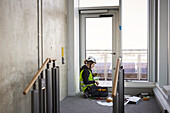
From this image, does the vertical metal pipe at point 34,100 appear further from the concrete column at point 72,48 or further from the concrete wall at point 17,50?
the concrete column at point 72,48

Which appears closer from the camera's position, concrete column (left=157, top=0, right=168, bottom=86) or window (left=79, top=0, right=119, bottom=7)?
concrete column (left=157, top=0, right=168, bottom=86)

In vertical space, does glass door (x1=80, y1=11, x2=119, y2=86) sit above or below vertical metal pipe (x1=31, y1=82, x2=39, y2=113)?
above

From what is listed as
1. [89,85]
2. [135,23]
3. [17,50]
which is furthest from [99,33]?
[17,50]

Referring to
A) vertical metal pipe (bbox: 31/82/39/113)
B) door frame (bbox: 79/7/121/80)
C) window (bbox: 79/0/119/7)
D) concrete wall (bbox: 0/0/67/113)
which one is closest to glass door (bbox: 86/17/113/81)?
door frame (bbox: 79/7/121/80)

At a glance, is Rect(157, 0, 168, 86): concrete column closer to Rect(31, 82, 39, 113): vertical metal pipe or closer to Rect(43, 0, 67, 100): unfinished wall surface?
Rect(43, 0, 67, 100): unfinished wall surface

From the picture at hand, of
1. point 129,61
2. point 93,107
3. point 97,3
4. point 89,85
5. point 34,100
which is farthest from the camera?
point 129,61

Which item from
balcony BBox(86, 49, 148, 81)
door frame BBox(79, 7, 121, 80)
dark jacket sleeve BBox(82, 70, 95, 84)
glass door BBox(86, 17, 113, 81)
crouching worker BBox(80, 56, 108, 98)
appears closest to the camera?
crouching worker BBox(80, 56, 108, 98)

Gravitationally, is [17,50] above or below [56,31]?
below

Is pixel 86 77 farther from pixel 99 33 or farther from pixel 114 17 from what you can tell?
pixel 114 17

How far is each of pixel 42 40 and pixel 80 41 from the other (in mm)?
2419

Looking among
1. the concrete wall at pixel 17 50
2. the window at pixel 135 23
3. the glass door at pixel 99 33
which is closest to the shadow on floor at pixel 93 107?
the concrete wall at pixel 17 50

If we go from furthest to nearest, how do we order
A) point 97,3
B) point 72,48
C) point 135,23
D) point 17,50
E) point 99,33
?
point 99,33 < point 97,3 < point 135,23 < point 72,48 < point 17,50

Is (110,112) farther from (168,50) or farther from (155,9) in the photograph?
(155,9)

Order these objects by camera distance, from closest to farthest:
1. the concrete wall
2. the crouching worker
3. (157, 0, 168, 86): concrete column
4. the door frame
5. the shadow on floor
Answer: the concrete wall, the shadow on floor, (157, 0, 168, 86): concrete column, the crouching worker, the door frame
